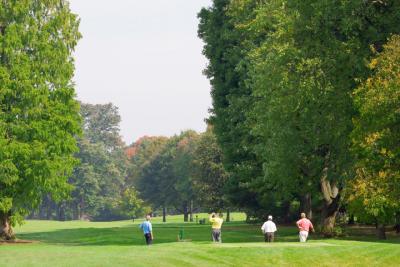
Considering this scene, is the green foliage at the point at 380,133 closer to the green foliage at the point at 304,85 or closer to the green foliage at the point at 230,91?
the green foliage at the point at 304,85

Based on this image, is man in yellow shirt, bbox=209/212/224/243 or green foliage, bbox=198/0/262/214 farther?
green foliage, bbox=198/0/262/214

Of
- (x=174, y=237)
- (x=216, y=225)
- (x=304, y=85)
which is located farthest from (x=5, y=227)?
(x=304, y=85)

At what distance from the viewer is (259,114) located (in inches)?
1900

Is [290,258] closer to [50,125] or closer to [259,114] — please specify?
[259,114]

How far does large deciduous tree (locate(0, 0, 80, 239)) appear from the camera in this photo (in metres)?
→ 49.2

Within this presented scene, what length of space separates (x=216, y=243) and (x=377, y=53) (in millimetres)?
12693

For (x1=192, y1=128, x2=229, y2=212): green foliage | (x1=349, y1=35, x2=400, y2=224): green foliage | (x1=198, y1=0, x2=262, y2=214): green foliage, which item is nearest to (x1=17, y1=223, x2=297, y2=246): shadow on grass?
(x1=198, y1=0, x2=262, y2=214): green foliage

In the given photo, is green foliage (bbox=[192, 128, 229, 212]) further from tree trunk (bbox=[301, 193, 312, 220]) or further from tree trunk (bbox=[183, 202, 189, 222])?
tree trunk (bbox=[301, 193, 312, 220])

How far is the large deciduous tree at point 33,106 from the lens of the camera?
4925 centimetres

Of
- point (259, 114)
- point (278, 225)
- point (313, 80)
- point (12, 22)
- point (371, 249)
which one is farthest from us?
point (278, 225)

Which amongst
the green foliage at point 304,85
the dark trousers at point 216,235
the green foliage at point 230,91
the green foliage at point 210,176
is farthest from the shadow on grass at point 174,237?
the green foliage at point 210,176

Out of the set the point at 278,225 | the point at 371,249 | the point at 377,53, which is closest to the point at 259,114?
the point at 377,53

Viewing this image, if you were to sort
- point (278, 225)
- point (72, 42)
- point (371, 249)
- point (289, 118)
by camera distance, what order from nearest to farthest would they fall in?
point (371, 249) → point (289, 118) → point (72, 42) → point (278, 225)

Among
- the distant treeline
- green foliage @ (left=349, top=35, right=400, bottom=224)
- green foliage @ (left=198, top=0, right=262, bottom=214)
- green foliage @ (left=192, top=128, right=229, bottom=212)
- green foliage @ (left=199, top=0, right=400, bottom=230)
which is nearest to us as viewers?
green foliage @ (left=349, top=35, right=400, bottom=224)
